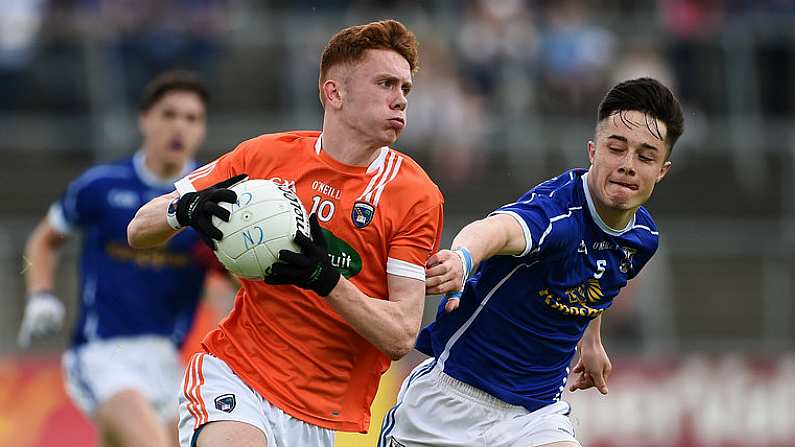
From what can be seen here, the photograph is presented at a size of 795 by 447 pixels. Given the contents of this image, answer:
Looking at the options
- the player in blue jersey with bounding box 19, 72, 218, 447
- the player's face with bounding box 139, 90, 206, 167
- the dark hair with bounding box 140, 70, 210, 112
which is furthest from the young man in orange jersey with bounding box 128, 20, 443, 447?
the dark hair with bounding box 140, 70, 210, 112

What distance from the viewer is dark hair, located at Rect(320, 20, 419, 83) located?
224 inches

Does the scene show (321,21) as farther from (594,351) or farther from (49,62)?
(594,351)

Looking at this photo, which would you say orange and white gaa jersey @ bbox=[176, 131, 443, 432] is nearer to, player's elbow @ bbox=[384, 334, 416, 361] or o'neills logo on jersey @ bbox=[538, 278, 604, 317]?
player's elbow @ bbox=[384, 334, 416, 361]

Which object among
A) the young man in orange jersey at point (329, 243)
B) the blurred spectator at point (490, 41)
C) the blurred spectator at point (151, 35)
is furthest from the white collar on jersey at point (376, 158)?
the blurred spectator at point (490, 41)

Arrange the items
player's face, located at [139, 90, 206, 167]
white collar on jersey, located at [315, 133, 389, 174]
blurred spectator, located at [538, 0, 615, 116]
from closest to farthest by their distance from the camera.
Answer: white collar on jersey, located at [315, 133, 389, 174] → player's face, located at [139, 90, 206, 167] → blurred spectator, located at [538, 0, 615, 116]

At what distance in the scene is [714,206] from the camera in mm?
16812

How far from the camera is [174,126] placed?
8.93 metres

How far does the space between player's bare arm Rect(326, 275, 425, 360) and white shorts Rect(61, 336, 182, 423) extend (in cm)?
346

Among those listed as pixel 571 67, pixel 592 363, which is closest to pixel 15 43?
pixel 571 67

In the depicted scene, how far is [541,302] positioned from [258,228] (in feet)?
4.90

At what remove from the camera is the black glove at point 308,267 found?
5.14 metres

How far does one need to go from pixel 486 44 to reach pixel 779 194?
413 cm

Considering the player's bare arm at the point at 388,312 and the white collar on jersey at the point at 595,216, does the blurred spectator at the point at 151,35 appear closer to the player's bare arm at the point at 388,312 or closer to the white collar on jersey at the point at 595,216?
the white collar on jersey at the point at 595,216

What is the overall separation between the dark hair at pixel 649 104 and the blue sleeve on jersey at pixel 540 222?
1.70 ft
